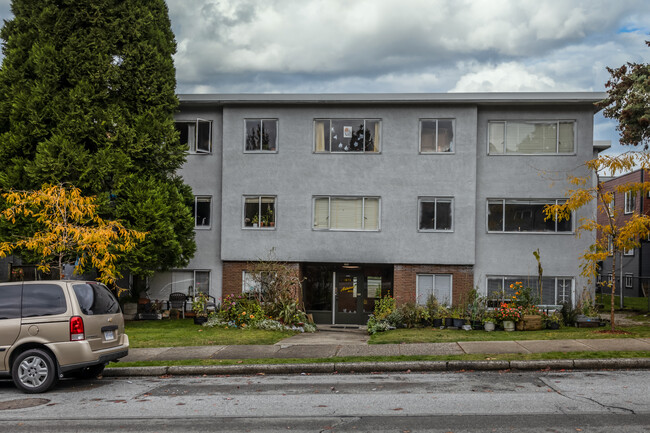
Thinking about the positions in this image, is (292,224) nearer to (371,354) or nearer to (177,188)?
(177,188)

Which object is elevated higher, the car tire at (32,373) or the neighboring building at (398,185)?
the neighboring building at (398,185)

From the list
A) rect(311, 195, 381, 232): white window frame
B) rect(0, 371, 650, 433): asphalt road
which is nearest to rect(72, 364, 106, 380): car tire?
rect(0, 371, 650, 433): asphalt road

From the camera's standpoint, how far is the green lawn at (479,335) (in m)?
15.8

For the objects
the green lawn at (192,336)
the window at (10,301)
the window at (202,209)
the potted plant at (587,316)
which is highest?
the window at (202,209)

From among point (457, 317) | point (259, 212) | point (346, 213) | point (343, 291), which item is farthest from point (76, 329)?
point (343, 291)

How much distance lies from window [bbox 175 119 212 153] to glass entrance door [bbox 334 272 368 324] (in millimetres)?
7072

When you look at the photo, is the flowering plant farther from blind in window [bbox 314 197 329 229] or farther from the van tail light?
the van tail light

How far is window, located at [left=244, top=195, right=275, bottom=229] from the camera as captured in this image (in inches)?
942

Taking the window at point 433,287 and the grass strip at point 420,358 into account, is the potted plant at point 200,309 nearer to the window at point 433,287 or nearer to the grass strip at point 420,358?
the window at point 433,287

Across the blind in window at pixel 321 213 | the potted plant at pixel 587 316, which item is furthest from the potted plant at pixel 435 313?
the blind in window at pixel 321 213

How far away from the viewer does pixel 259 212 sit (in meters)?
23.9

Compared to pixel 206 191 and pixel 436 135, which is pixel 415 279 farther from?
pixel 206 191

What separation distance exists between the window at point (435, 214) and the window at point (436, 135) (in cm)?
183

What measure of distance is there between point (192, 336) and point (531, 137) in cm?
1386
